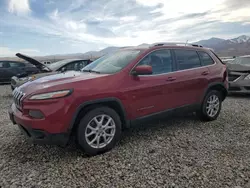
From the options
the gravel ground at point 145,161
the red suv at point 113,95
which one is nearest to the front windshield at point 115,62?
the red suv at point 113,95

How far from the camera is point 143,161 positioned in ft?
10.5

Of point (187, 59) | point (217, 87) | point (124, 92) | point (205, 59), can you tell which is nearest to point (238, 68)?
point (217, 87)

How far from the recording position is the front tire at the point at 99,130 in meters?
3.22

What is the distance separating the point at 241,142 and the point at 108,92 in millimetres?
2482

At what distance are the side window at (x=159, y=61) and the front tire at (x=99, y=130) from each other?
43.2 inches

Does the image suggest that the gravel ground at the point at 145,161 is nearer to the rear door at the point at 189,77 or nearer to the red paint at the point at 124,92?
the red paint at the point at 124,92

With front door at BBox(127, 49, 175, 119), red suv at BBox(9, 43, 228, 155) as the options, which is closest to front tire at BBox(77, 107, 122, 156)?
red suv at BBox(9, 43, 228, 155)

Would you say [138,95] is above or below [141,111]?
above

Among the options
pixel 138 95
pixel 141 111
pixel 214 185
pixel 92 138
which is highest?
pixel 138 95

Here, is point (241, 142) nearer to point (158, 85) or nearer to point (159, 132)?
point (159, 132)

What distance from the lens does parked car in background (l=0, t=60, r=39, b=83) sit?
12.0 metres

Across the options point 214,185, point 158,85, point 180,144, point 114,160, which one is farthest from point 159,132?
point 214,185

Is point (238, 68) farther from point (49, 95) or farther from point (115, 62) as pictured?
point (49, 95)

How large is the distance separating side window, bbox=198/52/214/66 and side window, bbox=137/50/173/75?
1.00 metres
